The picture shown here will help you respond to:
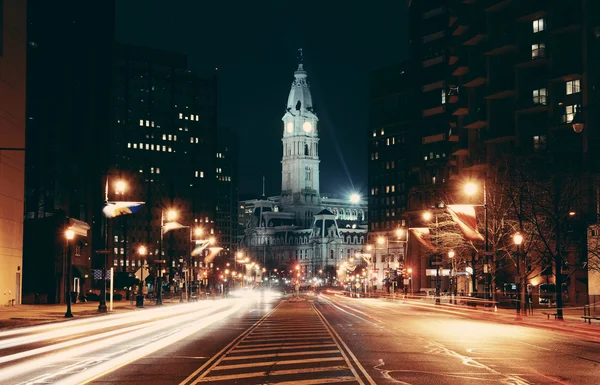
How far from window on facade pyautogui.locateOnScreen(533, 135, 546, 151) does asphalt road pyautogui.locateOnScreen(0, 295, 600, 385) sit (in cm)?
6269

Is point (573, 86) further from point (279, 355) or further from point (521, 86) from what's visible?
Answer: point (279, 355)

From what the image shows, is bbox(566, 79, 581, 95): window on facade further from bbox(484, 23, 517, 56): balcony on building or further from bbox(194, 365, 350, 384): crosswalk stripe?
bbox(194, 365, 350, 384): crosswalk stripe

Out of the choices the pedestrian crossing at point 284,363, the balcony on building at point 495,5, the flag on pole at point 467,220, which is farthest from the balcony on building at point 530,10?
the pedestrian crossing at point 284,363

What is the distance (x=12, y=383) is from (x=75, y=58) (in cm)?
9385

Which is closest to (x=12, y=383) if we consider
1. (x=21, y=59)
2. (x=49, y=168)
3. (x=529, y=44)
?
(x=21, y=59)

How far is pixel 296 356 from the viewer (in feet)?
88.0

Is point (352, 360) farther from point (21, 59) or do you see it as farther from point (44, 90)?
point (44, 90)

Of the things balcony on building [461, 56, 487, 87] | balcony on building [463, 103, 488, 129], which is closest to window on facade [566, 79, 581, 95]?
balcony on building [463, 103, 488, 129]

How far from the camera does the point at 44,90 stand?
9250 cm

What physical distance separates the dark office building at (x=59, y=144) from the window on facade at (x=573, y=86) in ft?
178

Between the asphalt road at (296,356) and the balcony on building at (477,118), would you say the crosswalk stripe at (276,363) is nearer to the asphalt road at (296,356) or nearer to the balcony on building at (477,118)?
the asphalt road at (296,356)

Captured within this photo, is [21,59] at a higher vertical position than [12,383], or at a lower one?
higher

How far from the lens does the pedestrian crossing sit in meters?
20.7

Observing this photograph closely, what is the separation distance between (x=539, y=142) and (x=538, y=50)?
1052cm
